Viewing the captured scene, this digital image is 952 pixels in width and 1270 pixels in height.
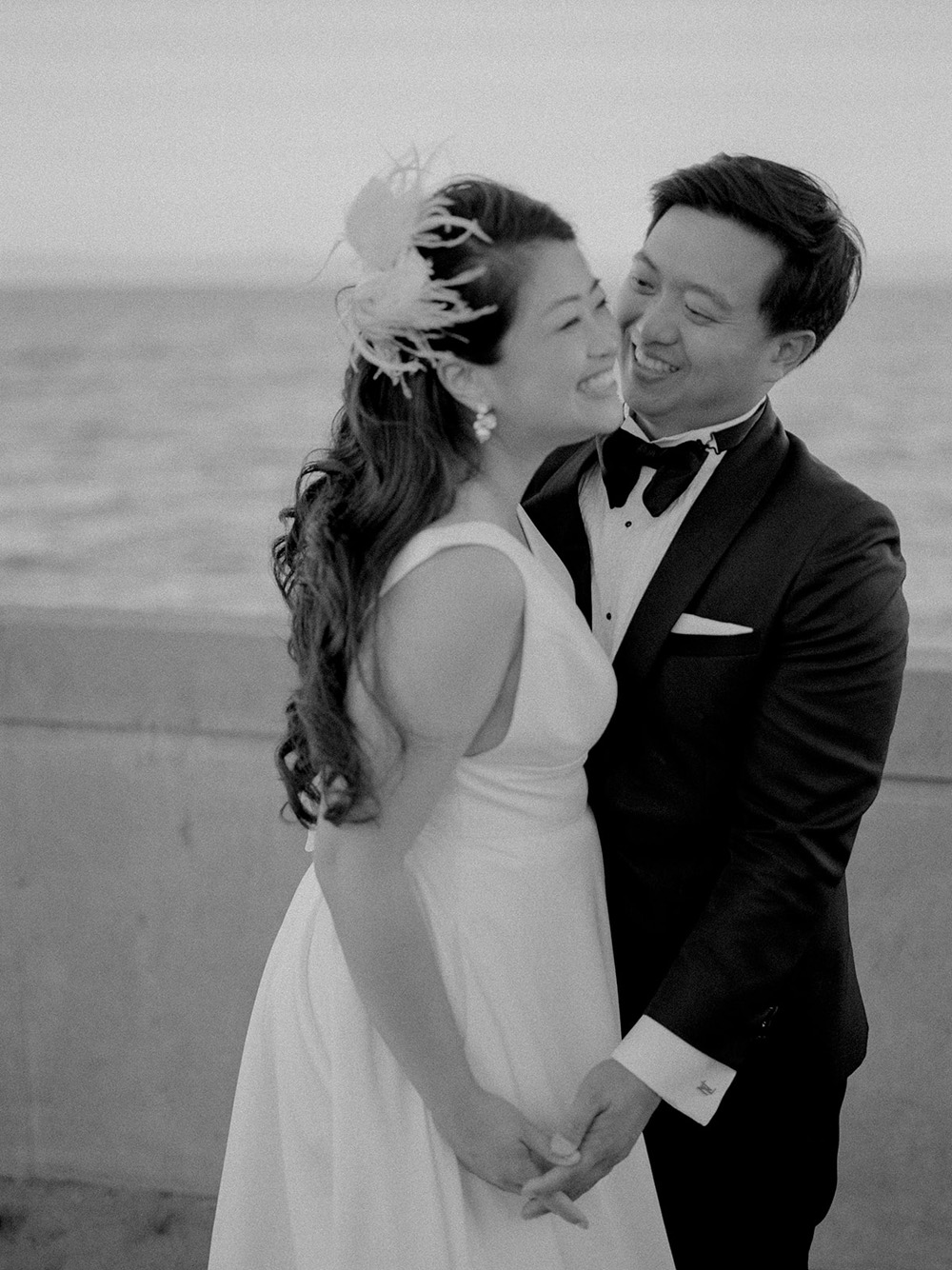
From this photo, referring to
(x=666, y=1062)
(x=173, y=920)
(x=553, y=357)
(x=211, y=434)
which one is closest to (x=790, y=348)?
(x=553, y=357)

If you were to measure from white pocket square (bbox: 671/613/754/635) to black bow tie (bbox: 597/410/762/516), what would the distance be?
0.54ft

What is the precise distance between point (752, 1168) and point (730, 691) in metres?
0.74

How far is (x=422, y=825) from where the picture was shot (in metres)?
1.61

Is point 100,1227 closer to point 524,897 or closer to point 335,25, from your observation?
point 524,897

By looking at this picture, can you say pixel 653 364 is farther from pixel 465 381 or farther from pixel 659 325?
pixel 465 381

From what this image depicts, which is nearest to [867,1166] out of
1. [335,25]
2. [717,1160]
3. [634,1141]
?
[717,1160]

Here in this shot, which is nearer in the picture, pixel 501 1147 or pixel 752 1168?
pixel 501 1147

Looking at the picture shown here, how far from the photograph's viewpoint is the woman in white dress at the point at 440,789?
1.54 m

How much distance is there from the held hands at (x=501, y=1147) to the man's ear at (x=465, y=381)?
80 centimetres

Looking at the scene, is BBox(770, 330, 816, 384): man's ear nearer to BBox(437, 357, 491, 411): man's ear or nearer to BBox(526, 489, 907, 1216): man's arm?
BBox(526, 489, 907, 1216): man's arm

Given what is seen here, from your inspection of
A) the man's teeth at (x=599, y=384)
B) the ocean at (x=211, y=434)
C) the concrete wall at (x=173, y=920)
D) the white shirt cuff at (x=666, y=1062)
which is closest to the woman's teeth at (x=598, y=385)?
the man's teeth at (x=599, y=384)

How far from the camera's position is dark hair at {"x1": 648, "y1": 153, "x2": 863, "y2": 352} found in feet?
6.02

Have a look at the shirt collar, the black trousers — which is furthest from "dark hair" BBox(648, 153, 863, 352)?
the black trousers

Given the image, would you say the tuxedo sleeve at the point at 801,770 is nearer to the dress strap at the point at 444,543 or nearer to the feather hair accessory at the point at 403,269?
the dress strap at the point at 444,543
